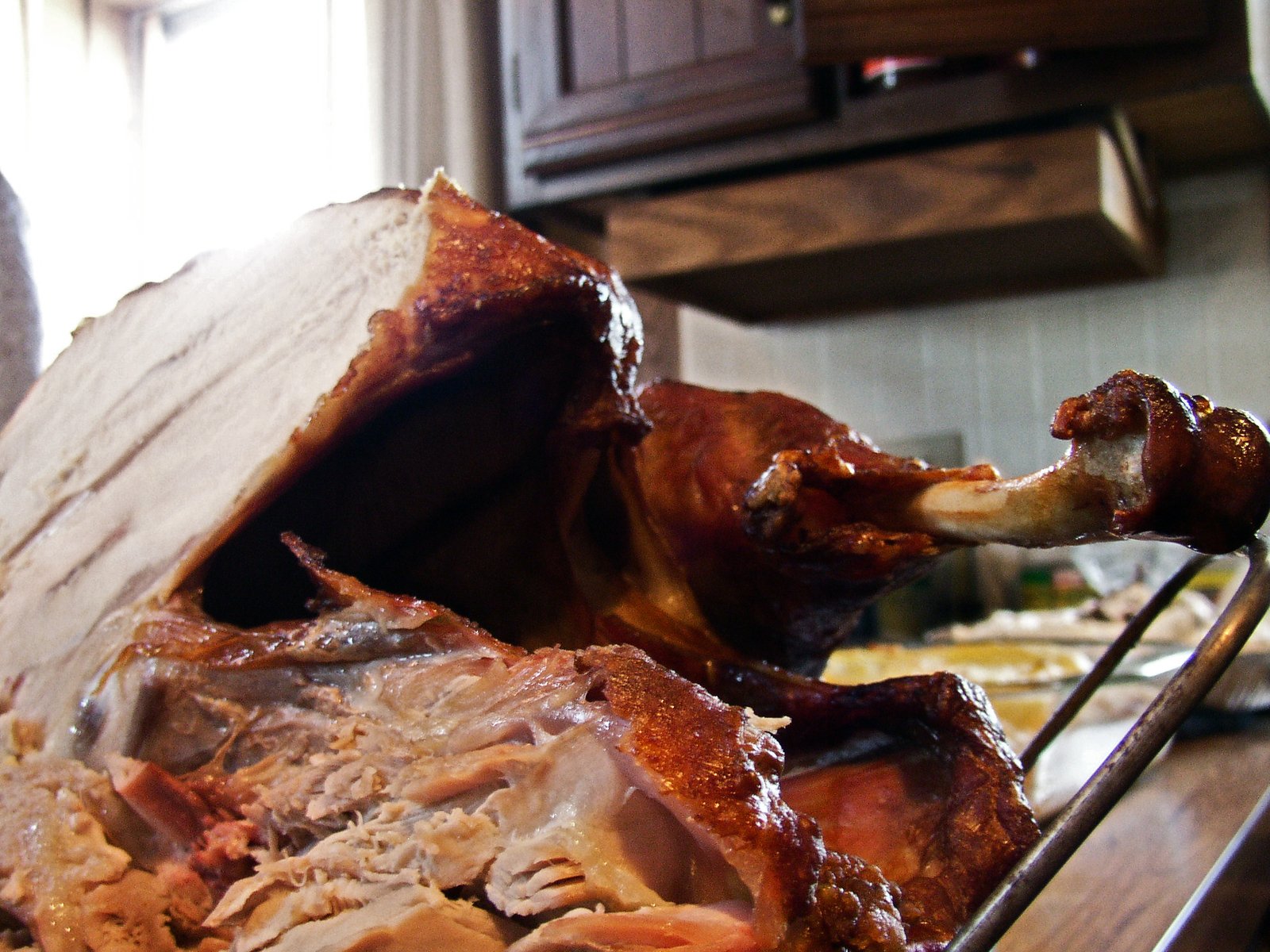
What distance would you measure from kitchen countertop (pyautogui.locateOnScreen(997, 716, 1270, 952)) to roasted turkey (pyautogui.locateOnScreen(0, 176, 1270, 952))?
0.63 ft

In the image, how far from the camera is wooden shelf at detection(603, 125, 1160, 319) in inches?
74.4

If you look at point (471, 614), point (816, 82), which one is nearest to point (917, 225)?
point (816, 82)

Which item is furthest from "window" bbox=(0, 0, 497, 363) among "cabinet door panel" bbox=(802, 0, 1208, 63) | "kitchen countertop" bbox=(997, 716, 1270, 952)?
"kitchen countertop" bbox=(997, 716, 1270, 952)

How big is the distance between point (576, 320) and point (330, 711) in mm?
257

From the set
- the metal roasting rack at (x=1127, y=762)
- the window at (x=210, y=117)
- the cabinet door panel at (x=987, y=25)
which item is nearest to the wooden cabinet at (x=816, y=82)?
the cabinet door panel at (x=987, y=25)

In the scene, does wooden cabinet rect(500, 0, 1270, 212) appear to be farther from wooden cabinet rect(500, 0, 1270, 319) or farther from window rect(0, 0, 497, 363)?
window rect(0, 0, 497, 363)

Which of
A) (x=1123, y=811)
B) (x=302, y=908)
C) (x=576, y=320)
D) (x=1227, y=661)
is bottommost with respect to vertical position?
(x=1123, y=811)

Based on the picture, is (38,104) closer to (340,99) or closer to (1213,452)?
(340,99)

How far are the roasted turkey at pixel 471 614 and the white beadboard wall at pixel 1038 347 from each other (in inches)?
77.5

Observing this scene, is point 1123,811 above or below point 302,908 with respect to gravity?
below

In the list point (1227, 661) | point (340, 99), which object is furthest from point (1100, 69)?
point (1227, 661)

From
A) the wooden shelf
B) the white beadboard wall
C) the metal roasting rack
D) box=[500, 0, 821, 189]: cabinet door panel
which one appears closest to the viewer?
the metal roasting rack

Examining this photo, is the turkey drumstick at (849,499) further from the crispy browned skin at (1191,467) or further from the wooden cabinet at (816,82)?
the wooden cabinet at (816,82)

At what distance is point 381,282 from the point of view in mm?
629
